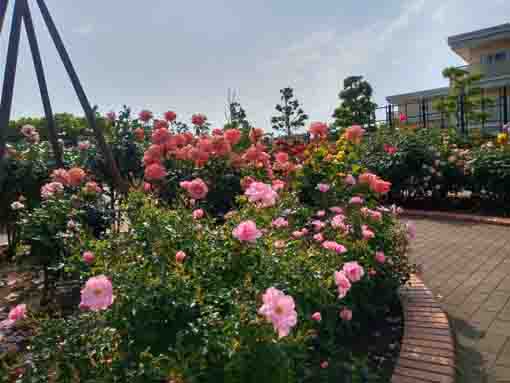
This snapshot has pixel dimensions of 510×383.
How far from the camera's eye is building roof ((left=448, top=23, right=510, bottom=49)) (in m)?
21.0

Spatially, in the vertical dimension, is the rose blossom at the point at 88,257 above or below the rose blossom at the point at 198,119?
below

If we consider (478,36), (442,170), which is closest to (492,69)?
(478,36)

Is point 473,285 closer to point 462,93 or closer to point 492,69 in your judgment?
point 462,93

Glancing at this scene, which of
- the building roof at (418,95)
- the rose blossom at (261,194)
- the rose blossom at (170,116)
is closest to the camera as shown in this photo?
the rose blossom at (261,194)

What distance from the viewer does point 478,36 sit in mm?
21797

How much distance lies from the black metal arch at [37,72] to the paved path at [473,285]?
2.86m

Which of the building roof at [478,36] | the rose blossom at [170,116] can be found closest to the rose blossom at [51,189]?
the rose blossom at [170,116]

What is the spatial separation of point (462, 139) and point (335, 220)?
6392mm

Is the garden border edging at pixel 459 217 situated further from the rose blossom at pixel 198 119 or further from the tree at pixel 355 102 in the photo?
the tree at pixel 355 102

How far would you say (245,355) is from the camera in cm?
138

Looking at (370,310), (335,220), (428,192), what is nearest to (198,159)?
(335,220)

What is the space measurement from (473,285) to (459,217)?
2748 millimetres

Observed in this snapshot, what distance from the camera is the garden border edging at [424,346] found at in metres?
1.96

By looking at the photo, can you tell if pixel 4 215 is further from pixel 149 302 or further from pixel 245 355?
pixel 245 355
